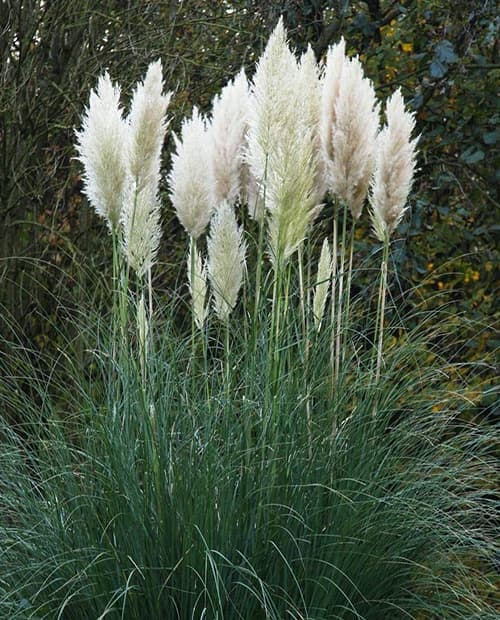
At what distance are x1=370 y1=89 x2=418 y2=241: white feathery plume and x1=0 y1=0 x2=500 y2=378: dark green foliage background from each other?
137cm

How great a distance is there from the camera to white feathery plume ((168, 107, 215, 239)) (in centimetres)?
328

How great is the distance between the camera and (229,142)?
11.2 feet

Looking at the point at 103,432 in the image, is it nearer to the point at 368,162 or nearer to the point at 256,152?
the point at 256,152

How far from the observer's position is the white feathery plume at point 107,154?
3.23 m

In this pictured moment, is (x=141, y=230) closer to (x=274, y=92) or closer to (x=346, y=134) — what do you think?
(x=274, y=92)

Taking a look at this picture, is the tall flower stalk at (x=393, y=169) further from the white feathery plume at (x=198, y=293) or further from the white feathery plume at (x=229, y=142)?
the white feathery plume at (x=198, y=293)

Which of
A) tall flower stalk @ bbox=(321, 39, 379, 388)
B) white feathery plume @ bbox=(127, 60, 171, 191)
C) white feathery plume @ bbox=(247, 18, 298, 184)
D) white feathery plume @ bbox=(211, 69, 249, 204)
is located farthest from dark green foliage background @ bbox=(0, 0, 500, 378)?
white feathery plume @ bbox=(247, 18, 298, 184)

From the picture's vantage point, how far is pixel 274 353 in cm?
306

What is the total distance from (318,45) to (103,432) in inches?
136

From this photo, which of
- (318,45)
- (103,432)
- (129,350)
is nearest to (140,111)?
(129,350)

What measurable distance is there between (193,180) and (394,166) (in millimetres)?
700

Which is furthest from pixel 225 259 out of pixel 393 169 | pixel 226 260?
pixel 393 169

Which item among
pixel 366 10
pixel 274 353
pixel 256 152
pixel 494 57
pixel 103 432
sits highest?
pixel 366 10

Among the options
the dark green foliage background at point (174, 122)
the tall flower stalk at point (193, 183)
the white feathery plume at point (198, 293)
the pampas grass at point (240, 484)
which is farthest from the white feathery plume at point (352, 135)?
the dark green foliage background at point (174, 122)
